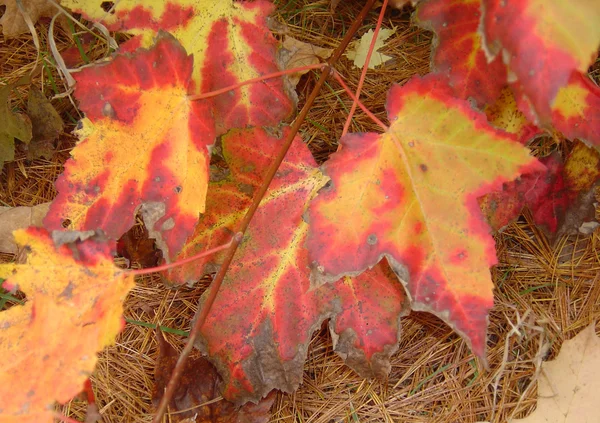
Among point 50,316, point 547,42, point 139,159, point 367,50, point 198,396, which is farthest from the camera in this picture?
point 367,50

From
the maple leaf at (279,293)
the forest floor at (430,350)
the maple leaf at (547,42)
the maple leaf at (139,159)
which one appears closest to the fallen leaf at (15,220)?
the forest floor at (430,350)

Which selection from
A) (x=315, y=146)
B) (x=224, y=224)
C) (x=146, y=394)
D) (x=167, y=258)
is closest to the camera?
(x=167, y=258)

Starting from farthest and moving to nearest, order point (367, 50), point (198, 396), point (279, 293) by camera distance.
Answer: point (367, 50) → point (198, 396) → point (279, 293)

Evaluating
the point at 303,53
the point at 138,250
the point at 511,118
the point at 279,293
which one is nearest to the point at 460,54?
the point at 511,118

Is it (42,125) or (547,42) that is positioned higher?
(547,42)

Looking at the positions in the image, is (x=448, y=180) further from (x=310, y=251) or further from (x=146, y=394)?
(x=146, y=394)

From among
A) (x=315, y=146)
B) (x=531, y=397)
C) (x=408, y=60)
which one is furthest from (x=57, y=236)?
(x=531, y=397)

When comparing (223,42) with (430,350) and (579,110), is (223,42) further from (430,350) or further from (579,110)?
(430,350)
